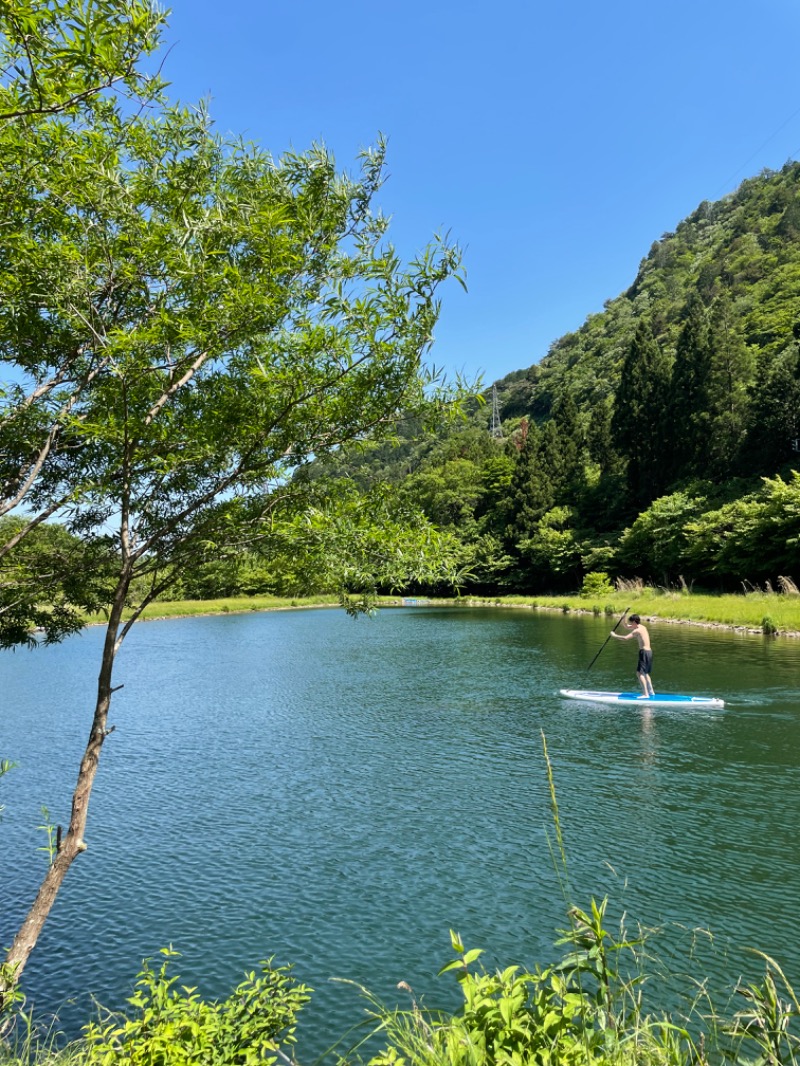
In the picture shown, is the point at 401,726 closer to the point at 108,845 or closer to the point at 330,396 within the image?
the point at 108,845

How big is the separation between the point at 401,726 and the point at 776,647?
51.4 ft

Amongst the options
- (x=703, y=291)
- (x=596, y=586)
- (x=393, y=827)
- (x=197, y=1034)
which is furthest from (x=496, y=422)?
(x=197, y=1034)

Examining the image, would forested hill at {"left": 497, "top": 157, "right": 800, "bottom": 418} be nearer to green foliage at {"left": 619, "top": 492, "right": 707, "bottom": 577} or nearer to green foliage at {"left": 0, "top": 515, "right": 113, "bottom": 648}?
green foliage at {"left": 619, "top": 492, "right": 707, "bottom": 577}

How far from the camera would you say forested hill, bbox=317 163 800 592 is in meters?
41.0

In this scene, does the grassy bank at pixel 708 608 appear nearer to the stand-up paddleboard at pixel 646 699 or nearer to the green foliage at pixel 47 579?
the stand-up paddleboard at pixel 646 699

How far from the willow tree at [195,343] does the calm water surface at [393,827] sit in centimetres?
324

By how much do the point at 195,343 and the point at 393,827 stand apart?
8079mm

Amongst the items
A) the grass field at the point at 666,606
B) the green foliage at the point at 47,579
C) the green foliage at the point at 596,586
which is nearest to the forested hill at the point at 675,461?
the green foliage at the point at 596,586

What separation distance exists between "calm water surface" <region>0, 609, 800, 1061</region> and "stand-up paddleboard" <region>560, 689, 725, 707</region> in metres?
0.40

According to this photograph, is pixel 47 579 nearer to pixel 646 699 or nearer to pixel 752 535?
pixel 646 699

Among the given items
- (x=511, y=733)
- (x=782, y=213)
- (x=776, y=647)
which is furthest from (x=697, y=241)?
(x=511, y=733)

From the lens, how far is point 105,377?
5.52 meters

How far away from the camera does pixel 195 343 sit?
5035 mm

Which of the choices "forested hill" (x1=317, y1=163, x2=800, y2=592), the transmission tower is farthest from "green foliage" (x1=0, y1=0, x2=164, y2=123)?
the transmission tower
